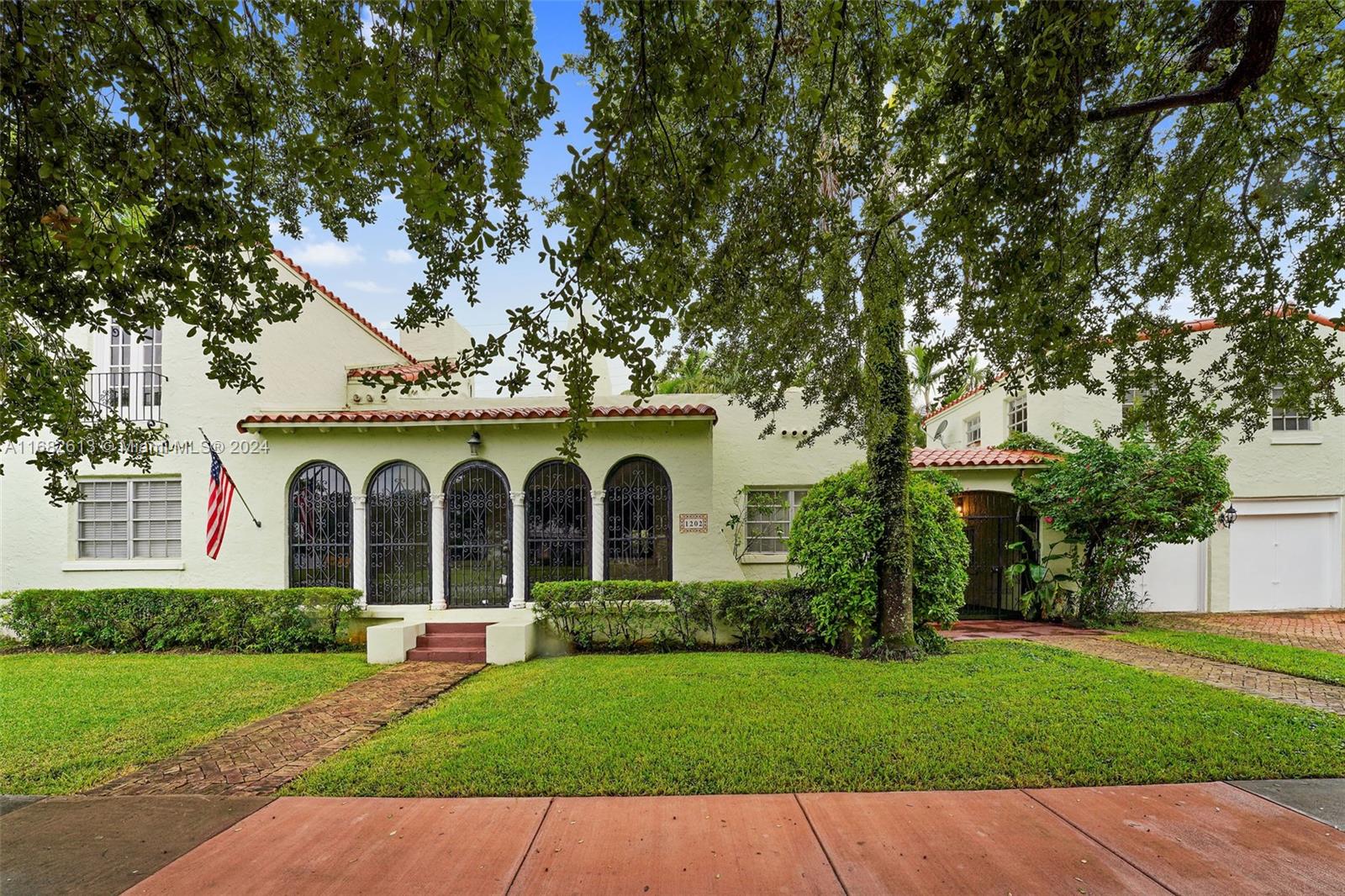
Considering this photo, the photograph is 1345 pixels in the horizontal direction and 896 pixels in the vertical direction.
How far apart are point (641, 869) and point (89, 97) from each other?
18.9 ft

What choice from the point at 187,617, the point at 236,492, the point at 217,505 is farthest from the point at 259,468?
the point at 187,617

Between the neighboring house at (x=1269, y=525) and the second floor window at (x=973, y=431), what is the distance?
15.6ft

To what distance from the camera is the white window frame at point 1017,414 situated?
14.5 meters

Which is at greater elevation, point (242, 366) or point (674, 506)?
point (242, 366)

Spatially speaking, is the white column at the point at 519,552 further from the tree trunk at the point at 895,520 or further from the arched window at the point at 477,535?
the tree trunk at the point at 895,520

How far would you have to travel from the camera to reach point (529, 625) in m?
9.07

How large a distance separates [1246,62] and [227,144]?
20.5 ft

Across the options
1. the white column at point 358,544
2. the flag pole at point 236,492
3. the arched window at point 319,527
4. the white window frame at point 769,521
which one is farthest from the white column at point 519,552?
the flag pole at point 236,492

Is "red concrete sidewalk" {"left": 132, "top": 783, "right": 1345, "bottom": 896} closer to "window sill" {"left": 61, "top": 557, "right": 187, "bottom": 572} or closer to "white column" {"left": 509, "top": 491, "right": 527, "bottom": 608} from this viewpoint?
"white column" {"left": 509, "top": 491, "right": 527, "bottom": 608}

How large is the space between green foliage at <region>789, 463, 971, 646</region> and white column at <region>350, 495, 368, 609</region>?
7.46 meters

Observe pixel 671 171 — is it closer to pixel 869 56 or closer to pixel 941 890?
pixel 869 56

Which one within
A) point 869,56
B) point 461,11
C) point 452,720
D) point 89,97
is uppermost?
point 869,56

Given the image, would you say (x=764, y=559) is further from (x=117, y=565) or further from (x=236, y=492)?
(x=117, y=565)

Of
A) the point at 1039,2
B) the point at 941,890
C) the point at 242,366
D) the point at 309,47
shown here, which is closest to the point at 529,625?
the point at 242,366
